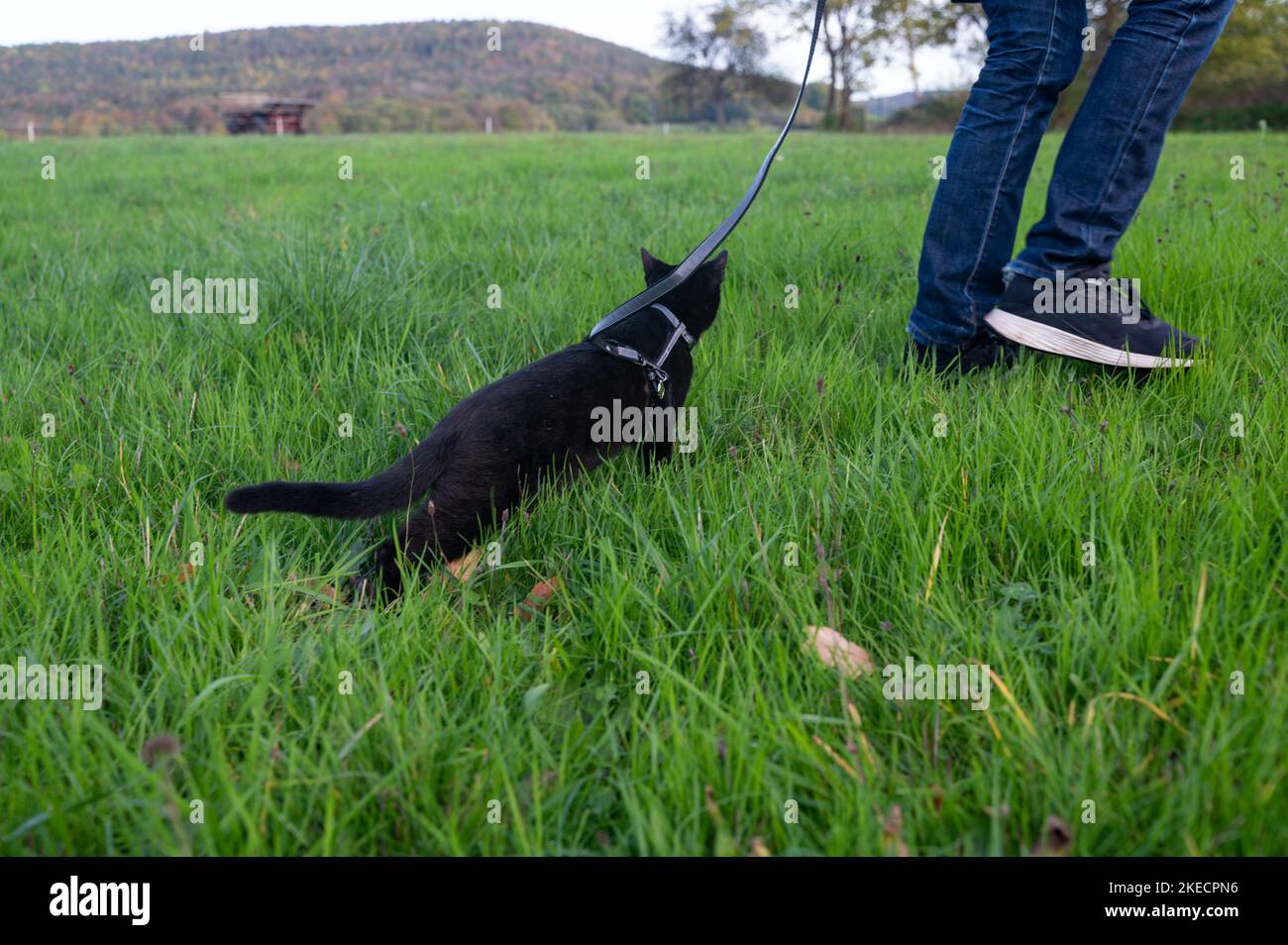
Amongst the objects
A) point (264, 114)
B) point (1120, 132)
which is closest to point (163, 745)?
point (1120, 132)

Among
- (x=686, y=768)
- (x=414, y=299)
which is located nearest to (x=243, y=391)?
(x=414, y=299)

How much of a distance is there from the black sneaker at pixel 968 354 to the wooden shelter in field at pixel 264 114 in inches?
1619

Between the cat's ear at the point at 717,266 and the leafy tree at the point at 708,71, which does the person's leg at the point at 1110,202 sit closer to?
the cat's ear at the point at 717,266

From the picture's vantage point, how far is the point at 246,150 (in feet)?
49.5

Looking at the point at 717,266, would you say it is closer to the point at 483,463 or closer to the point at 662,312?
the point at 662,312

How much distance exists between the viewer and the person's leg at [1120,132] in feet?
8.30

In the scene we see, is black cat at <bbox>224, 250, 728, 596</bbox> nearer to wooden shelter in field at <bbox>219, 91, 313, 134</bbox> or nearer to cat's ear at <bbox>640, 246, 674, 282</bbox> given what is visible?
cat's ear at <bbox>640, 246, 674, 282</bbox>

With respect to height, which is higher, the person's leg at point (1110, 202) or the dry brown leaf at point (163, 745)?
the person's leg at point (1110, 202)

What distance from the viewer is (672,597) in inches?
64.7

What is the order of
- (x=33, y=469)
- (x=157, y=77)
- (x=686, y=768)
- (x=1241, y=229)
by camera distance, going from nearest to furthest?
(x=686, y=768) → (x=33, y=469) → (x=1241, y=229) → (x=157, y=77)

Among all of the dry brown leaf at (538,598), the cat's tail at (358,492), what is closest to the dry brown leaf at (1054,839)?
the dry brown leaf at (538,598)
